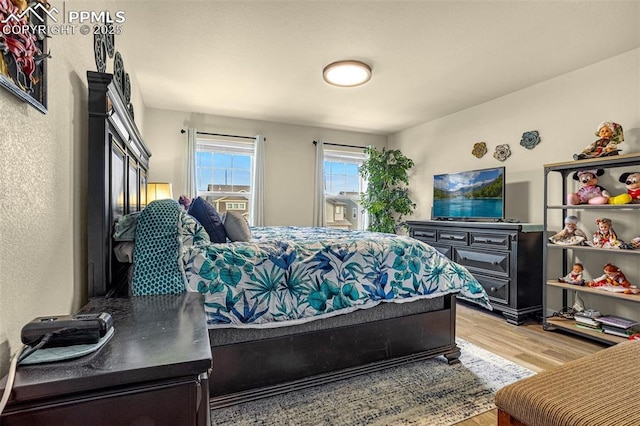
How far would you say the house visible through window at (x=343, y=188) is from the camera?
5613 mm

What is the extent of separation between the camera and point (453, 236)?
3.93 meters

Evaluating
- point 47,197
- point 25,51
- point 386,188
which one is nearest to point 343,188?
point 386,188

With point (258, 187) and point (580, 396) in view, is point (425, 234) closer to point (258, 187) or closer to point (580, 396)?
point (258, 187)

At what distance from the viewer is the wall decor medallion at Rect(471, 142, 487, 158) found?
13.6ft

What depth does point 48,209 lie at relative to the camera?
1091mm

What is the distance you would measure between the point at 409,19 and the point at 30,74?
7.55 feet

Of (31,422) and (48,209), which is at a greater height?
(48,209)

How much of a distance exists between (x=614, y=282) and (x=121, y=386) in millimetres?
3561

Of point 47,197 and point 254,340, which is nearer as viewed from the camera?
point 47,197

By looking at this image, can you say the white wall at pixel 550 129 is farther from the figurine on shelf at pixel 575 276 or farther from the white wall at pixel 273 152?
the white wall at pixel 273 152

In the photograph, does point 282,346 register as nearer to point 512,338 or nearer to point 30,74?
point 30,74

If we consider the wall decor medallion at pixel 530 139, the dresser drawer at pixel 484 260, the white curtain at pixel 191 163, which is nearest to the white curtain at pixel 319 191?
the white curtain at pixel 191 163

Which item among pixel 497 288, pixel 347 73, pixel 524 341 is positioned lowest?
pixel 524 341

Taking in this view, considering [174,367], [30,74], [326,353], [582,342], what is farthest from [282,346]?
[582,342]
